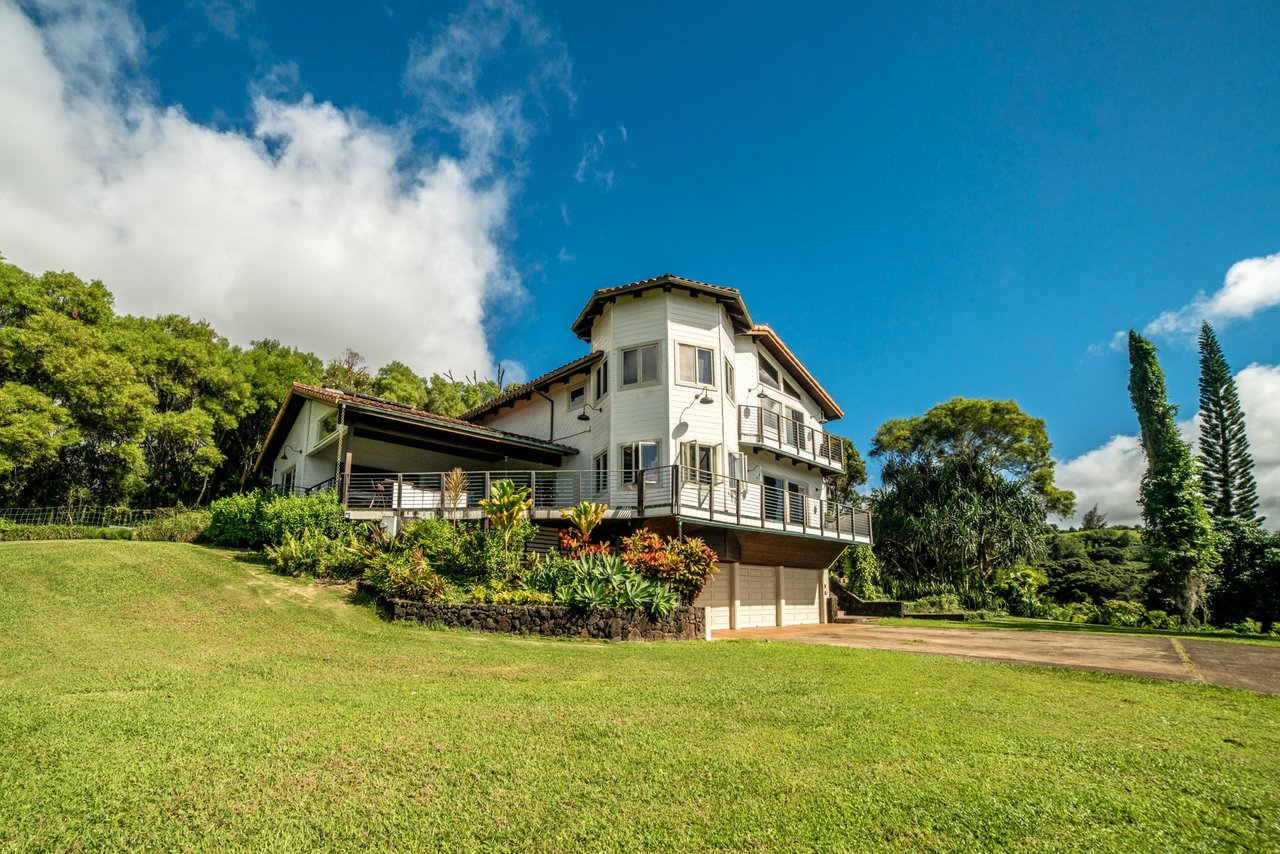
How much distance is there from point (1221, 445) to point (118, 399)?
4745cm

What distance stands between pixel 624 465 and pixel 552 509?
294 cm

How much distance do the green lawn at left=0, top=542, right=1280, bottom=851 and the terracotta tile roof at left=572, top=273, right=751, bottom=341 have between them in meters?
13.0

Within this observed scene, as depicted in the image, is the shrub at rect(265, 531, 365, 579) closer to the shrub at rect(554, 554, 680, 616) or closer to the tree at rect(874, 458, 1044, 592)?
the shrub at rect(554, 554, 680, 616)

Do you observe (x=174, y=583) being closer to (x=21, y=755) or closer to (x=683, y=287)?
(x=21, y=755)

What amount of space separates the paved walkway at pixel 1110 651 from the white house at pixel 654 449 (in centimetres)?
360

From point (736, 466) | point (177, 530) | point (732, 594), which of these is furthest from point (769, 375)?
point (177, 530)

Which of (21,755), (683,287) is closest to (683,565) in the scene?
(683,287)

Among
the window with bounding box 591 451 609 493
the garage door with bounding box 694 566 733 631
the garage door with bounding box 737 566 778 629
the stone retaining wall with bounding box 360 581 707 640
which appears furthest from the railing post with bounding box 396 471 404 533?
the garage door with bounding box 737 566 778 629

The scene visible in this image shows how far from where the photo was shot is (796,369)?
2669 centimetres

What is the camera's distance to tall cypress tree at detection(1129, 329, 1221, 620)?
23.7m

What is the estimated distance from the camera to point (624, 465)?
19688mm

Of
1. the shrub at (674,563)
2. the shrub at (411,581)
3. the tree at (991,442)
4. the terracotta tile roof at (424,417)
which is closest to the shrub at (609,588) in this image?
the shrub at (674,563)

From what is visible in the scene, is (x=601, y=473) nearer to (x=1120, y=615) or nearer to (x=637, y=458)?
(x=637, y=458)

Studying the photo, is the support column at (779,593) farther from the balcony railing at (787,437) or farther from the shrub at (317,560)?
the shrub at (317,560)
